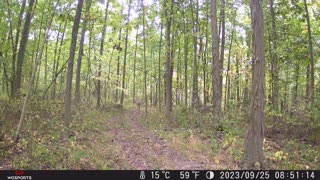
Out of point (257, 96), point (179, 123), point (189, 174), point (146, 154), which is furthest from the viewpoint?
point (179, 123)

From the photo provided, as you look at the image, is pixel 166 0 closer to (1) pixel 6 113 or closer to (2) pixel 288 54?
(2) pixel 288 54

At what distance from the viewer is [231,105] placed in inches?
774

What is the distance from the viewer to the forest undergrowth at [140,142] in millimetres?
8617

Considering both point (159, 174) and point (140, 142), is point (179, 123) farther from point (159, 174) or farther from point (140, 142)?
point (159, 174)

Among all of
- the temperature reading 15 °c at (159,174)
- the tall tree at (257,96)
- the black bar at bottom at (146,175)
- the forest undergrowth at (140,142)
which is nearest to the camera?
the black bar at bottom at (146,175)

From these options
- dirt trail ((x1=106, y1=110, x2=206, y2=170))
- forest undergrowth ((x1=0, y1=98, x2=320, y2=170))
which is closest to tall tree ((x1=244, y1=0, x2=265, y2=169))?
forest undergrowth ((x1=0, y1=98, x2=320, y2=170))

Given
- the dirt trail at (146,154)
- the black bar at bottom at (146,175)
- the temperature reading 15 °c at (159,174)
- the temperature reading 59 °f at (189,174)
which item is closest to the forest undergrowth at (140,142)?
the dirt trail at (146,154)

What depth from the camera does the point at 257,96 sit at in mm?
7871

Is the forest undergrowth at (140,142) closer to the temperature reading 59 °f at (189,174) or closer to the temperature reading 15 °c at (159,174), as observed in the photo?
the temperature reading 15 °c at (159,174)

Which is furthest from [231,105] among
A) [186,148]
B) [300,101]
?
[186,148]

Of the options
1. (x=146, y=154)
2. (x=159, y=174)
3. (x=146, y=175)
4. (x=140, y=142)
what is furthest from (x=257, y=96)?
(x=140, y=142)

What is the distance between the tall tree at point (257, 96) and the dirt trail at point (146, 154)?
1.51 meters

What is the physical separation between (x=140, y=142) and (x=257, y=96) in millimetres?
5850

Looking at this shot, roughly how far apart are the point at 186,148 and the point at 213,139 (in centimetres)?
180
